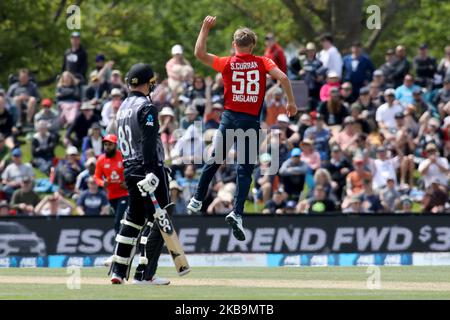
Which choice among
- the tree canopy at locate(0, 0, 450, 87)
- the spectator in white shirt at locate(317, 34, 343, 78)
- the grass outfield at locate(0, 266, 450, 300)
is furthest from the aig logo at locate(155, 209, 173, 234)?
the tree canopy at locate(0, 0, 450, 87)

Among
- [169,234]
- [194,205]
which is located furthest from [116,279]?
[194,205]

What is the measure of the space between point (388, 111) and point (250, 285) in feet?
42.5

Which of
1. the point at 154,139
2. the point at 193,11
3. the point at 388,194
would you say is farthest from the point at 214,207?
the point at 193,11

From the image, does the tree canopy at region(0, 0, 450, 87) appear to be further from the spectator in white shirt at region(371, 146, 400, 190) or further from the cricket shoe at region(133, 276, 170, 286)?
the cricket shoe at region(133, 276, 170, 286)

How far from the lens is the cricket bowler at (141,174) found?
47.7ft

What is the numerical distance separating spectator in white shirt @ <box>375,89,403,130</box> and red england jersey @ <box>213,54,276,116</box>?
1205 cm

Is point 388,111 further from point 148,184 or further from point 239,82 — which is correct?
point 148,184

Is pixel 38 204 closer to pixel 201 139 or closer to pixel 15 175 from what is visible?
pixel 15 175

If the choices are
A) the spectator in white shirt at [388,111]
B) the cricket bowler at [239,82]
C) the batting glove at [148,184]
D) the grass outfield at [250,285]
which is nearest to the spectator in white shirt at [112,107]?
the spectator in white shirt at [388,111]

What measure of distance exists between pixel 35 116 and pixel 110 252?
7822 millimetres

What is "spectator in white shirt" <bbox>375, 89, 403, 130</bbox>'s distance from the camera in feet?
89.9

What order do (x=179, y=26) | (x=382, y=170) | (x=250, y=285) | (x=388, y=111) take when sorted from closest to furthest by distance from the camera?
1. (x=250, y=285)
2. (x=382, y=170)
3. (x=388, y=111)
4. (x=179, y=26)

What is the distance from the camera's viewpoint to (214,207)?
25.2 metres

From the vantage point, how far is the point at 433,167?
2566 cm
